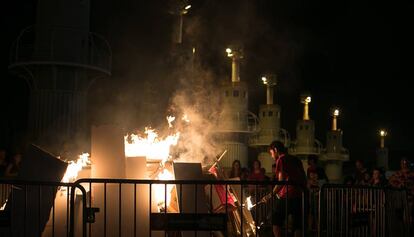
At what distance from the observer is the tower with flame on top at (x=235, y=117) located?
46.4 metres

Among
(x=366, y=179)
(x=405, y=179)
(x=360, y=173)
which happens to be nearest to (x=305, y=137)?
(x=360, y=173)

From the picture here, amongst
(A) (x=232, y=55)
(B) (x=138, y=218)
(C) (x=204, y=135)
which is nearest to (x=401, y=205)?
(B) (x=138, y=218)

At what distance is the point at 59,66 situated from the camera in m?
21.6

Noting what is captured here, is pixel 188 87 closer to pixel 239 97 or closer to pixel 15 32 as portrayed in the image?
pixel 15 32

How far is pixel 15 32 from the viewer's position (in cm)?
3403

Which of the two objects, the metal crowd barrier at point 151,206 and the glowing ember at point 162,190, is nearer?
the metal crowd barrier at point 151,206

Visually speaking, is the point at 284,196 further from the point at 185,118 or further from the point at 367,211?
the point at 185,118

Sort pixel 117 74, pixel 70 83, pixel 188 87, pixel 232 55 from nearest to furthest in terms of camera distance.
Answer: pixel 70 83
pixel 188 87
pixel 117 74
pixel 232 55

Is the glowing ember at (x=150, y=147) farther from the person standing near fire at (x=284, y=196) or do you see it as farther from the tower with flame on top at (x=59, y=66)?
the tower with flame on top at (x=59, y=66)

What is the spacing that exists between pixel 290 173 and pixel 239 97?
1581 inches

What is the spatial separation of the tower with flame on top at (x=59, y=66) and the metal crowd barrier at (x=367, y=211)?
12720 millimetres

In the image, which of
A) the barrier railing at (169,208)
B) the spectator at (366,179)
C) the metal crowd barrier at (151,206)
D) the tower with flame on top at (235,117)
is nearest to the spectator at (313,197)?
the barrier railing at (169,208)

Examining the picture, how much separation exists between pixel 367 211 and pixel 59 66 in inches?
575

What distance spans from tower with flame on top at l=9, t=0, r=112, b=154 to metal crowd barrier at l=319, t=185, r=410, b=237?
41.7ft
